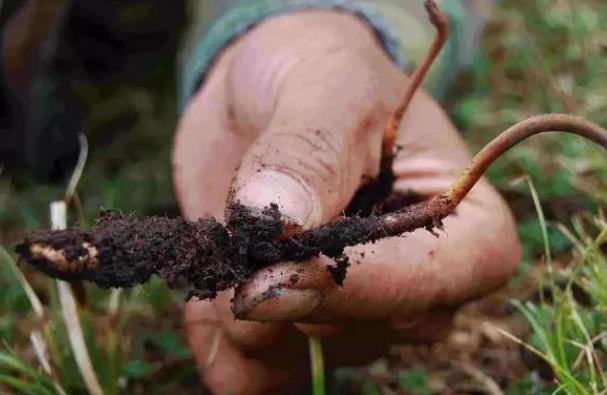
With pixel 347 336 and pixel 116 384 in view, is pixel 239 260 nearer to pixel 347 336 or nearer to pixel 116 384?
pixel 347 336

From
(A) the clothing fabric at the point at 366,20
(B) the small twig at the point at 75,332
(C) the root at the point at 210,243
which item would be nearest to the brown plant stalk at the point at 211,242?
(C) the root at the point at 210,243

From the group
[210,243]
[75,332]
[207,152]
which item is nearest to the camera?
[210,243]

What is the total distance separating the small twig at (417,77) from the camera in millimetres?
1021

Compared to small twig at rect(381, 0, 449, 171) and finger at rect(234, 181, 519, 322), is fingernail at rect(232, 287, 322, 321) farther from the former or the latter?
small twig at rect(381, 0, 449, 171)

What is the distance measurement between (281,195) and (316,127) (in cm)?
21

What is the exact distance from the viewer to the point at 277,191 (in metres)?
0.89

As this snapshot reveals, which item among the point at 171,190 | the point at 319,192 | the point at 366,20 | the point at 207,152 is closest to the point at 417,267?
the point at 319,192

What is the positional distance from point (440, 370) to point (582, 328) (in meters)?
0.42

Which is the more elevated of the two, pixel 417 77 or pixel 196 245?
pixel 417 77

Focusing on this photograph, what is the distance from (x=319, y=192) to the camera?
0.97 meters

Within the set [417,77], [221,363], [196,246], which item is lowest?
[221,363]

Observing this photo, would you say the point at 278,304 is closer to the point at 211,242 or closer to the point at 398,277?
the point at 211,242

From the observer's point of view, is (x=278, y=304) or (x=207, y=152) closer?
(x=278, y=304)

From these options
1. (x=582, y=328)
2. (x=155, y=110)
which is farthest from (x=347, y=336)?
(x=155, y=110)
